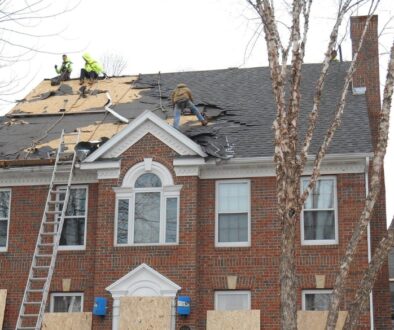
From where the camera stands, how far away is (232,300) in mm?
16969

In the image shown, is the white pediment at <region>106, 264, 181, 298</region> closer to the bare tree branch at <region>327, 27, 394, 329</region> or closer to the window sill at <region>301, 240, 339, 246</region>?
the window sill at <region>301, 240, 339, 246</region>

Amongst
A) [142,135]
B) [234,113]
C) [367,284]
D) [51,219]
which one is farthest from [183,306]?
[367,284]

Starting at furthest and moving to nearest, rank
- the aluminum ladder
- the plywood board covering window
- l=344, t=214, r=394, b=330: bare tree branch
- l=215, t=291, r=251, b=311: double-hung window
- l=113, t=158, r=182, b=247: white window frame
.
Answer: l=113, t=158, r=182, b=247: white window frame
the aluminum ladder
l=215, t=291, r=251, b=311: double-hung window
the plywood board covering window
l=344, t=214, r=394, b=330: bare tree branch

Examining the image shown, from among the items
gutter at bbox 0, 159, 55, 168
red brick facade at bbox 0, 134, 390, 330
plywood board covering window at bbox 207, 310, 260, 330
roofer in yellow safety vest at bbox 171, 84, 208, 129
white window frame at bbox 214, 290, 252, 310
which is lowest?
plywood board covering window at bbox 207, 310, 260, 330

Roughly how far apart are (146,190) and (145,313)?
2.93 m

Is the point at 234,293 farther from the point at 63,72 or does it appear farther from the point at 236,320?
the point at 63,72

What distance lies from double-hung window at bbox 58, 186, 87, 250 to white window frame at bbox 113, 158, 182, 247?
1182 mm

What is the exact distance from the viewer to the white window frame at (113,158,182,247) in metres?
17.3

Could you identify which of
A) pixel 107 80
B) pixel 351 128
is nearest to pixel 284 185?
pixel 351 128

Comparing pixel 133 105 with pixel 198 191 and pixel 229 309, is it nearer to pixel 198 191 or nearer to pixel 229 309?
pixel 198 191

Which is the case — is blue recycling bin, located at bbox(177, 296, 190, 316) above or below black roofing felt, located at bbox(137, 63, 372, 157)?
below

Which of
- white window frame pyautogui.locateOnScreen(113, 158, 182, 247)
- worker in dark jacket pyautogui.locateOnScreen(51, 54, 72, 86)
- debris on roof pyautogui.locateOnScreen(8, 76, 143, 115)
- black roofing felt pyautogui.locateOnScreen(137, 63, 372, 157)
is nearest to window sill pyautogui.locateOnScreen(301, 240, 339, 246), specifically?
black roofing felt pyautogui.locateOnScreen(137, 63, 372, 157)

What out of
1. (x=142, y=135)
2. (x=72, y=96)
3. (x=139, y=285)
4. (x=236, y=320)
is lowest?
(x=236, y=320)

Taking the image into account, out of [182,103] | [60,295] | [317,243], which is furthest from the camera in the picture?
[182,103]
